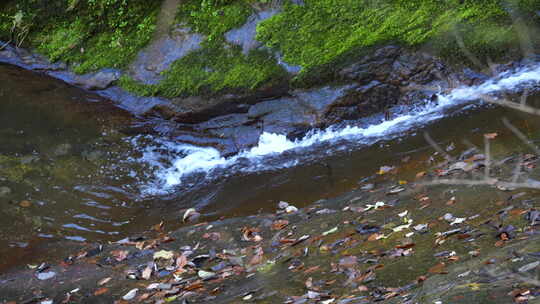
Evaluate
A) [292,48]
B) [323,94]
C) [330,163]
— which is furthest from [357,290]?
[292,48]

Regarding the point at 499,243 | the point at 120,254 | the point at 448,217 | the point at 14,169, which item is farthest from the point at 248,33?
the point at 499,243

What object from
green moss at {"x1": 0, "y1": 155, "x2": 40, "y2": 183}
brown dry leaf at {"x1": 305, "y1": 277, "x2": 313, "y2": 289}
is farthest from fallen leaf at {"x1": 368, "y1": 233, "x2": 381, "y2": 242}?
green moss at {"x1": 0, "y1": 155, "x2": 40, "y2": 183}

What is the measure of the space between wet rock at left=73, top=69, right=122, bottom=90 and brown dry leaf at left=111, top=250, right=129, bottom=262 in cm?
452

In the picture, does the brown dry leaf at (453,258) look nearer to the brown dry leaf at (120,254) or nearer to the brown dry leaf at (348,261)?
the brown dry leaf at (348,261)

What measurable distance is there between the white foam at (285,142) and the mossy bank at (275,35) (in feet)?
1.70

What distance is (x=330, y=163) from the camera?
24.9 feet

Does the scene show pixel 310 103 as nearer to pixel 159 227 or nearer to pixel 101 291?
pixel 159 227

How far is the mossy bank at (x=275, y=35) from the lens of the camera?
327 inches

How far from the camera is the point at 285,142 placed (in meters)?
8.41

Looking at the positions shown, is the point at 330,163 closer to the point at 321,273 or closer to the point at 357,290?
the point at 321,273

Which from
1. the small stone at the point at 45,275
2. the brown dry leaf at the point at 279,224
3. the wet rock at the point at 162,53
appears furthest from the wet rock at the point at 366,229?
the wet rock at the point at 162,53

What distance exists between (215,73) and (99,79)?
2.41 meters

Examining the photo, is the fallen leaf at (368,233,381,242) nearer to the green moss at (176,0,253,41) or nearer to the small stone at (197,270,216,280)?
the small stone at (197,270,216,280)

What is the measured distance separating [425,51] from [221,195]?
12.1 ft
